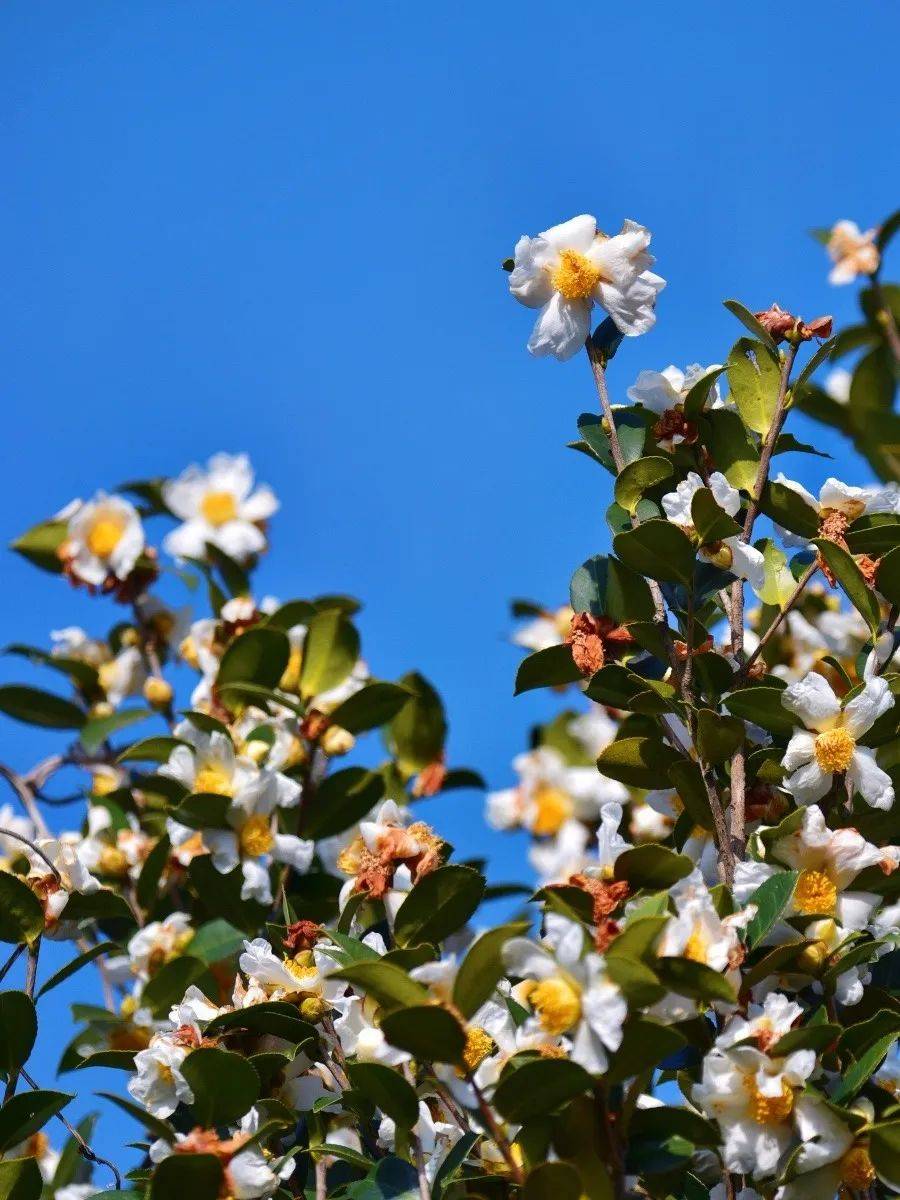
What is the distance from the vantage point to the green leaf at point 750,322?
139cm

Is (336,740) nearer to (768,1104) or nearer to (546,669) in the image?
(546,669)

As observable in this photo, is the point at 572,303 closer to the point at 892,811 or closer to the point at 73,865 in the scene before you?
the point at 892,811

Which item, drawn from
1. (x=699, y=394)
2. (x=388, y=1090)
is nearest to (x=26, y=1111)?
(x=388, y=1090)

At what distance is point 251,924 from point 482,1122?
843mm

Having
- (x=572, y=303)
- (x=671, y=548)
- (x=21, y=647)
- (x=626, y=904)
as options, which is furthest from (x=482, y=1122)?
(x=21, y=647)

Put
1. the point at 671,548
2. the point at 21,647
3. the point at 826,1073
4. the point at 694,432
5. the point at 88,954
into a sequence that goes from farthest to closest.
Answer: the point at 21,647
the point at 88,954
the point at 694,432
the point at 671,548
the point at 826,1073

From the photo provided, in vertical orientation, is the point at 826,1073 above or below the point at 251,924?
below

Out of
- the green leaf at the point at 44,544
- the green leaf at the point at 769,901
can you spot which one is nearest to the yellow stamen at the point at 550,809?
the green leaf at the point at 44,544

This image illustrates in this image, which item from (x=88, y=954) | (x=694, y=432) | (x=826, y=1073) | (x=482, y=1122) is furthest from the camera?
(x=88, y=954)

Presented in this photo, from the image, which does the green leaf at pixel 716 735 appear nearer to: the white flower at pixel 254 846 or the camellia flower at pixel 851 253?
the white flower at pixel 254 846

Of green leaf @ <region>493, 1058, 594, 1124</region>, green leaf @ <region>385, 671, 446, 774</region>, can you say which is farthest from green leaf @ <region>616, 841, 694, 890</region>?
green leaf @ <region>385, 671, 446, 774</region>

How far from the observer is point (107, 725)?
2.33 m

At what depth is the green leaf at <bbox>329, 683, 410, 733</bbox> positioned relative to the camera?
1.89m

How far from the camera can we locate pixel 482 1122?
988mm
